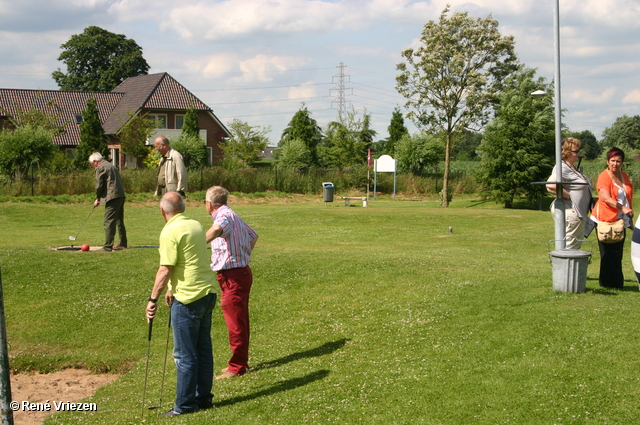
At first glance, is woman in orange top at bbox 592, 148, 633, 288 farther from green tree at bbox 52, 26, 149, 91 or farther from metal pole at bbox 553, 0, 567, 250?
green tree at bbox 52, 26, 149, 91

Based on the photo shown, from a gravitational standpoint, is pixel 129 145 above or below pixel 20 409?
above

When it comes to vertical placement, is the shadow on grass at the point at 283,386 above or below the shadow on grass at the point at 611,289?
below

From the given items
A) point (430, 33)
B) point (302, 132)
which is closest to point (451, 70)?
point (430, 33)

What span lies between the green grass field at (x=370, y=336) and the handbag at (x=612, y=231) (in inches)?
30.8

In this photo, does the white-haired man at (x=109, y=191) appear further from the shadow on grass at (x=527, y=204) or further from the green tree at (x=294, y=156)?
the green tree at (x=294, y=156)

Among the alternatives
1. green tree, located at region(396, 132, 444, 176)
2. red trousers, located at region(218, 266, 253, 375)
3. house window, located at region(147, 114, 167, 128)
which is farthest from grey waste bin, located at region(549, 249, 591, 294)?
house window, located at region(147, 114, 167, 128)

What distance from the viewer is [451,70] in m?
38.6

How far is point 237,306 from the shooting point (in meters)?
7.58

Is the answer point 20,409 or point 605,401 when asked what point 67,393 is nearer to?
point 20,409

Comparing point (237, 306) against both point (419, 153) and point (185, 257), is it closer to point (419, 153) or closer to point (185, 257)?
point (185, 257)

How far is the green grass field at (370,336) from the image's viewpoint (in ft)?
19.9

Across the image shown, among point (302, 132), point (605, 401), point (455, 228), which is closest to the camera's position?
point (605, 401)

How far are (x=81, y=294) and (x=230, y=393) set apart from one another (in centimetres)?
564

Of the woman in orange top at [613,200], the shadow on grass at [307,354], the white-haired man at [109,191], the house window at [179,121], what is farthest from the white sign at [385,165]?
the shadow on grass at [307,354]
